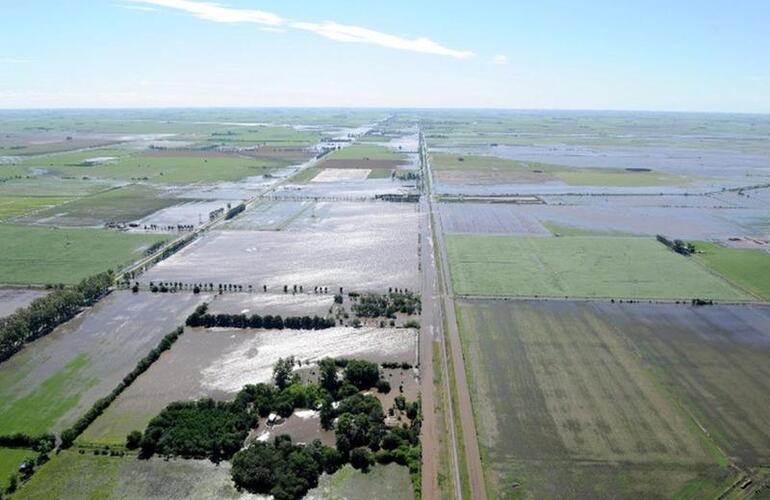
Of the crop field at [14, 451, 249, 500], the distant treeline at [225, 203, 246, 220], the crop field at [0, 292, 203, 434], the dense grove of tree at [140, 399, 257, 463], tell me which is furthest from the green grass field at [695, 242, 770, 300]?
the distant treeline at [225, 203, 246, 220]

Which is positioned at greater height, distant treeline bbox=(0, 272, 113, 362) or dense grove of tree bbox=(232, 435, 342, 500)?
distant treeline bbox=(0, 272, 113, 362)

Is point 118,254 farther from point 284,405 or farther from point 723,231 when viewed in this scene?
point 723,231

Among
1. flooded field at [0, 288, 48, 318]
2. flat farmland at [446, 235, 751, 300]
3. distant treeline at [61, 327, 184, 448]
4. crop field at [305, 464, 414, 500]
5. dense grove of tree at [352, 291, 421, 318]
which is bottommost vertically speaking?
crop field at [305, 464, 414, 500]

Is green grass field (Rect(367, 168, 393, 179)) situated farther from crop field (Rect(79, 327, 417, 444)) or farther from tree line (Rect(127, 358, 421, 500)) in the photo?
tree line (Rect(127, 358, 421, 500))

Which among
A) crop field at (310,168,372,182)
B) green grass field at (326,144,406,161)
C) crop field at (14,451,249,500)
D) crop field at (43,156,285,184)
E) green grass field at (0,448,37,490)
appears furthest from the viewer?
green grass field at (326,144,406,161)

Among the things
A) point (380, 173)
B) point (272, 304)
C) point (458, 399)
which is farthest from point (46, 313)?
point (380, 173)

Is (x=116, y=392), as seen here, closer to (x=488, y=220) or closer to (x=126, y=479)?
(x=126, y=479)
